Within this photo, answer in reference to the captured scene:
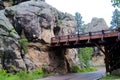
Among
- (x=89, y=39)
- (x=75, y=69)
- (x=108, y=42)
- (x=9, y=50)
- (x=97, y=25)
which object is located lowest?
(x=75, y=69)

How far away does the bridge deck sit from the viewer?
98.6 feet

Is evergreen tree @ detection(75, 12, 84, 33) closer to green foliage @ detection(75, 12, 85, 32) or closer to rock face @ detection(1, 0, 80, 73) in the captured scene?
green foliage @ detection(75, 12, 85, 32)

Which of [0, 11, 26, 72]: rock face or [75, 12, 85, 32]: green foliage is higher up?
[75, 12, 85, 32]: green foliage

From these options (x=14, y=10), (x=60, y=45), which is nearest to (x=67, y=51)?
(x=60, y=45)

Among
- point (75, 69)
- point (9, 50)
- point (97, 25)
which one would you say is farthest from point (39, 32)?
point (97, 25)

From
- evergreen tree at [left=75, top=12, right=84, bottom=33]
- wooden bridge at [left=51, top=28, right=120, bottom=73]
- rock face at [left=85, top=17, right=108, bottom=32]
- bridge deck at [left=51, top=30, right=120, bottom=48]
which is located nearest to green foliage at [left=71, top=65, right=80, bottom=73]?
bridge deck at [left=51, top=30, right=120, bottom=48]

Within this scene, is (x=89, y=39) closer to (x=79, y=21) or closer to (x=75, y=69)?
(x=75, y=69)

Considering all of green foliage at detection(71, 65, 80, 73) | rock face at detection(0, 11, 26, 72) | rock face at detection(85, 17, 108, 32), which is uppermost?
rock face at detection(85, 17, 108, 32)

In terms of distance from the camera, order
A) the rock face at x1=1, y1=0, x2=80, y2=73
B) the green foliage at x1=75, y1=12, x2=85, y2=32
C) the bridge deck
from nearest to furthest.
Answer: the bridge deck < the rock face at x1=1, y1=0, x2=80, y2=73 < the green foliage at x1=75, y1=12, x2=85, y2=32

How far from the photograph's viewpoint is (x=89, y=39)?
32.7m

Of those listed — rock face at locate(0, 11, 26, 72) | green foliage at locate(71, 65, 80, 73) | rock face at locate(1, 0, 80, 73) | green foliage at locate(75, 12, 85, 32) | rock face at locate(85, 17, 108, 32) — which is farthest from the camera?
green foliage at locate(75, 12, 85, 32)

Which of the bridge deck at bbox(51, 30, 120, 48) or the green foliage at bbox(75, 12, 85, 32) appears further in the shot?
the green foliage at bbox(75, 12, 85, 32)

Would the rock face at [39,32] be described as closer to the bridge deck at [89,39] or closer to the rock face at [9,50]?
the bridge deck at [89,39]

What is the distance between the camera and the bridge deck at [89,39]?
3005 cm
